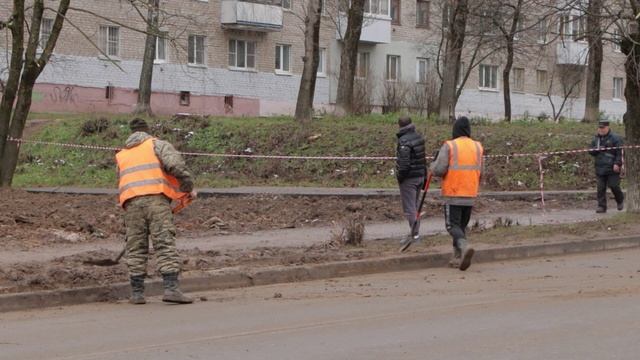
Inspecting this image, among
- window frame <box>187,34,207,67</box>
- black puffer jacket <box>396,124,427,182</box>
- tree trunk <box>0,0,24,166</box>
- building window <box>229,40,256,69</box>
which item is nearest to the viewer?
black puffer jacket <box>396,124,427,182</box>

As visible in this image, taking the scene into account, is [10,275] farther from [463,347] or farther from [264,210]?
[264,210]

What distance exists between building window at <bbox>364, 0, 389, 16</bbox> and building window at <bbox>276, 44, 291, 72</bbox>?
4708mm

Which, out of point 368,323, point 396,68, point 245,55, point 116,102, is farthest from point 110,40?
point 368,323

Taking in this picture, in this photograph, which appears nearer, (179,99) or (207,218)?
(207,218)

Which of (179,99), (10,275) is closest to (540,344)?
(10,275)

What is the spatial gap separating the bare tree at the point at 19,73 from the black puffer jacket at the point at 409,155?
27.9 feet

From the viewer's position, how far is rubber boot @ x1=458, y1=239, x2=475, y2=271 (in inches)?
463

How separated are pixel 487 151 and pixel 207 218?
1035cm

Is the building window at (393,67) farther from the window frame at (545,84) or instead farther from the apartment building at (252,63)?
the window frame at (545,84)

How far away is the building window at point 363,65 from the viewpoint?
174 feet

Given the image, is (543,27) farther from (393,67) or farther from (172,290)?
(393,67)

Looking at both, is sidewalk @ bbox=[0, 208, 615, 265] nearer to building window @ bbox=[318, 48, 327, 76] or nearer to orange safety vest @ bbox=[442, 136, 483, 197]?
orange safety vest @ bbox=[442, 136, 483, 197]

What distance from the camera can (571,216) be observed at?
695 inches

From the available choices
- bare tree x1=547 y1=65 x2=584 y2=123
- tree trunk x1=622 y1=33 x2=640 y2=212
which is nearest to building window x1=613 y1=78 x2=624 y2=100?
bare tree x1=547 y1=65 x2=584 y2=123
